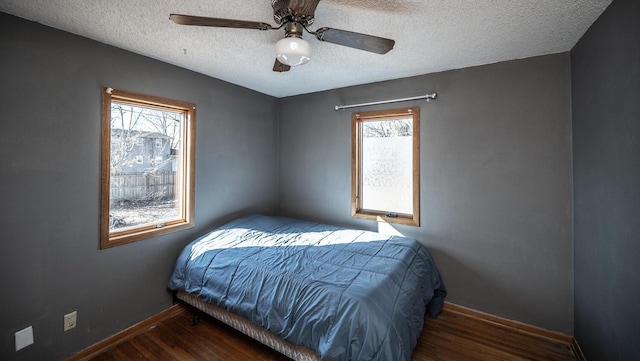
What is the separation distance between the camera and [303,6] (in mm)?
1297

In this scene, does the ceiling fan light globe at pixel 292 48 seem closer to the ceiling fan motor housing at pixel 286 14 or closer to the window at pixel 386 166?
the ceiling fan motor housing at pixel 286 14

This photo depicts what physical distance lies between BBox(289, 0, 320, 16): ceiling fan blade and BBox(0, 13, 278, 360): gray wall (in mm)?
1683

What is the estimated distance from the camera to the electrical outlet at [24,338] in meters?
1.64

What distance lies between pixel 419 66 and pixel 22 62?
2983mm

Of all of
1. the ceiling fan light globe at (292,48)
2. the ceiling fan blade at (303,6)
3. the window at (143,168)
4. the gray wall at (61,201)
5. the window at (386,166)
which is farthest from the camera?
the window at (386,166)

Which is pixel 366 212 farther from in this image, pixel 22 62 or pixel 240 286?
pixel 22 62

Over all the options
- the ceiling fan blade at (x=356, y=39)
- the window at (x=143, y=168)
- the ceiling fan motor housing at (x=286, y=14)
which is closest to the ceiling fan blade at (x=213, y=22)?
the ceiling fan motor housing at (x=286, y=14)

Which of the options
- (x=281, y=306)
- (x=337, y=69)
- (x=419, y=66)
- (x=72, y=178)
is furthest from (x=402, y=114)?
(x=72, y=178)

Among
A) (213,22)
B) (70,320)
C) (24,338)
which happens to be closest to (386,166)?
(213,22)

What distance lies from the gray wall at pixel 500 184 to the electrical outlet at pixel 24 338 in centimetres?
287

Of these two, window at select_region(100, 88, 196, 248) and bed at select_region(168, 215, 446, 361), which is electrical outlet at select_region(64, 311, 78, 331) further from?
bed at select_region(168, 215, 446, 361)

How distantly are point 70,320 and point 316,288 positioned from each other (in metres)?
1.83

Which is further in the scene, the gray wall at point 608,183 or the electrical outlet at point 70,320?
the electrical outlet at point 70,320

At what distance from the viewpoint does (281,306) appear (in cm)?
169
